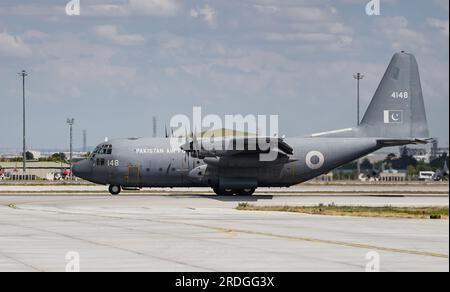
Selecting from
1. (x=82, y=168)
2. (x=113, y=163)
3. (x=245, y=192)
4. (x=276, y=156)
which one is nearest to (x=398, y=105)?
(x=276, y=156)

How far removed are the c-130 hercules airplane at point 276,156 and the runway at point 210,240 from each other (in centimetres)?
1324

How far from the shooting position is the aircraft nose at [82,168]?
189 ft

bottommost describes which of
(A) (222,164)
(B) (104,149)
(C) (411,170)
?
(C) (411,170)

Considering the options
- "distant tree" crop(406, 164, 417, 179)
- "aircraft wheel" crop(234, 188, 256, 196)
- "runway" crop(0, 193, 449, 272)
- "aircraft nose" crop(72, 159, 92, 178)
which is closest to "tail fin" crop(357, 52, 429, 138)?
"aircraft wheel" crop(234, 188, 256, 196)

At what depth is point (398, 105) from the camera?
5759cm

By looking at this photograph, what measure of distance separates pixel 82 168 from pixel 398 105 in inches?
845

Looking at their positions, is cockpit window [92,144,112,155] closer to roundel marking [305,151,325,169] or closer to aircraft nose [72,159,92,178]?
aircraft nose [72,159,92,178]

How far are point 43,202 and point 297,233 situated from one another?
78.2 ft

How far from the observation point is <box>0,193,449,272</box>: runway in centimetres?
1916

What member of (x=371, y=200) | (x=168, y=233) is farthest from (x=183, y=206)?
(x=168, y=233)

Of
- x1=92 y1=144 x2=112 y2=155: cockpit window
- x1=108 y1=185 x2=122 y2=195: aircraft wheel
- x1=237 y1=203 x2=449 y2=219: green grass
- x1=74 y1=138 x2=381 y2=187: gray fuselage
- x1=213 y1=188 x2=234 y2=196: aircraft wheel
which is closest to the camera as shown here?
x1=237 y1=203 x2=449 y2=219: green grass

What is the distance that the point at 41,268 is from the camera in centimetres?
1816

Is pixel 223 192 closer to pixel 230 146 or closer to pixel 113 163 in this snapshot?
pixel 230 146

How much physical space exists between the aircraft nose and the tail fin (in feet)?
59.8
